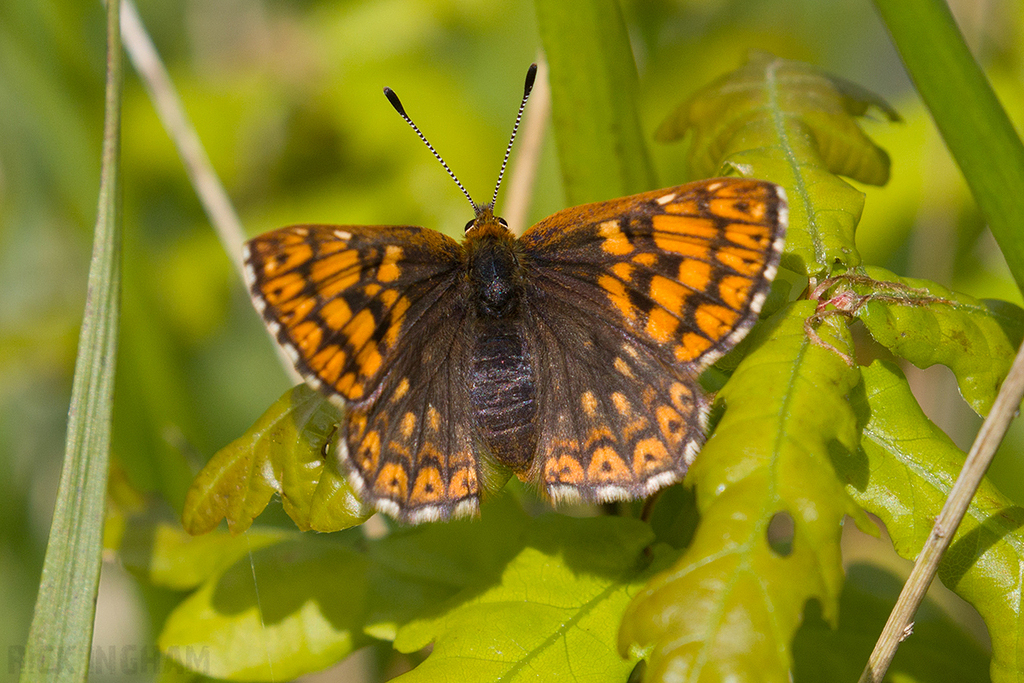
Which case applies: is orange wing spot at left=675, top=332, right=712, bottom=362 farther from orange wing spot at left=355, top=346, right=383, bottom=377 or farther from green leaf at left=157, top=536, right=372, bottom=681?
green leaf at left=157, top=536, right=372, bottom=681

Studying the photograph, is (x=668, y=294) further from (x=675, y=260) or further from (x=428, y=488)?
(x=428, y=488)

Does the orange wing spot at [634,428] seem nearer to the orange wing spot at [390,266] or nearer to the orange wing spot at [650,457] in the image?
the orange wing spot at [650,457]

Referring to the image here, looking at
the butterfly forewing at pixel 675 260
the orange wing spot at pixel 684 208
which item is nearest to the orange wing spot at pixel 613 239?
the butterfly forewing at pixel 675 260

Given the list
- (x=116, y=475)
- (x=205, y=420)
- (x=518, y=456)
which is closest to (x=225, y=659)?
(x=116, y=475)

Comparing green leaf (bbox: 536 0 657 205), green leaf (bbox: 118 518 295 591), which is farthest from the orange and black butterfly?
green leaf (bbox: 118 518 295 591)

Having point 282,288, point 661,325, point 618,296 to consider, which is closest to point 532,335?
point 618,296

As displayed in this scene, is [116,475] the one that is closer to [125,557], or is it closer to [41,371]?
[125,557]

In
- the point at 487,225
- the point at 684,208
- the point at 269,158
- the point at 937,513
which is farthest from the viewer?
the point at 269,158
